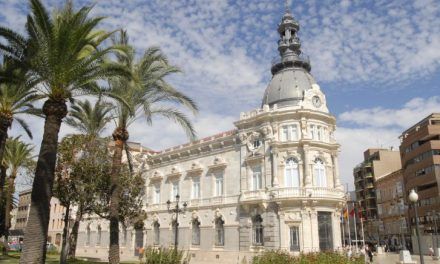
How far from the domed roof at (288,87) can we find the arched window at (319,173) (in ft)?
18.7

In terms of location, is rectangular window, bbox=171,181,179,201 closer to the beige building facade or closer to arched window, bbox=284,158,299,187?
arched window, bbox=284,158,299,187

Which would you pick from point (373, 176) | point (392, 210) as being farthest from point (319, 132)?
point (373, 176)

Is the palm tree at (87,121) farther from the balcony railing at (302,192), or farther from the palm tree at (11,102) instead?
the balcony railing at (302,192)

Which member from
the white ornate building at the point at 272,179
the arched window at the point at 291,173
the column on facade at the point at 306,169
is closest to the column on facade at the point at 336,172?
the white ornate building at the point at 272,179

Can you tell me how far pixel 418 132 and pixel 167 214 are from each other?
4004 centimetres

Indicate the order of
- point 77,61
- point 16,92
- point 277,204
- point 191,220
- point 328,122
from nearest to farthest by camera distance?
point 77,61
point 16,92
point 277,204
point 328,122
point 191,220

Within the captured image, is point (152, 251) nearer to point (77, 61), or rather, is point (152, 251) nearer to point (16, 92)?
point (77, 61)

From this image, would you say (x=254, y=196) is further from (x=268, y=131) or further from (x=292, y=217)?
(x=268, y=131)

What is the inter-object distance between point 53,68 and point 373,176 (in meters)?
79.6

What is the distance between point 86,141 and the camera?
30.3 m

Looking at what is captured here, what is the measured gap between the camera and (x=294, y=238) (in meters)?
32.9

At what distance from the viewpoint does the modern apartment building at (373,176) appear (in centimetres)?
8362

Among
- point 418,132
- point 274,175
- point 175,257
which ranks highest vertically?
point 418,132

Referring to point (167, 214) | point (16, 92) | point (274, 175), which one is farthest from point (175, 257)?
point (167, 214)
